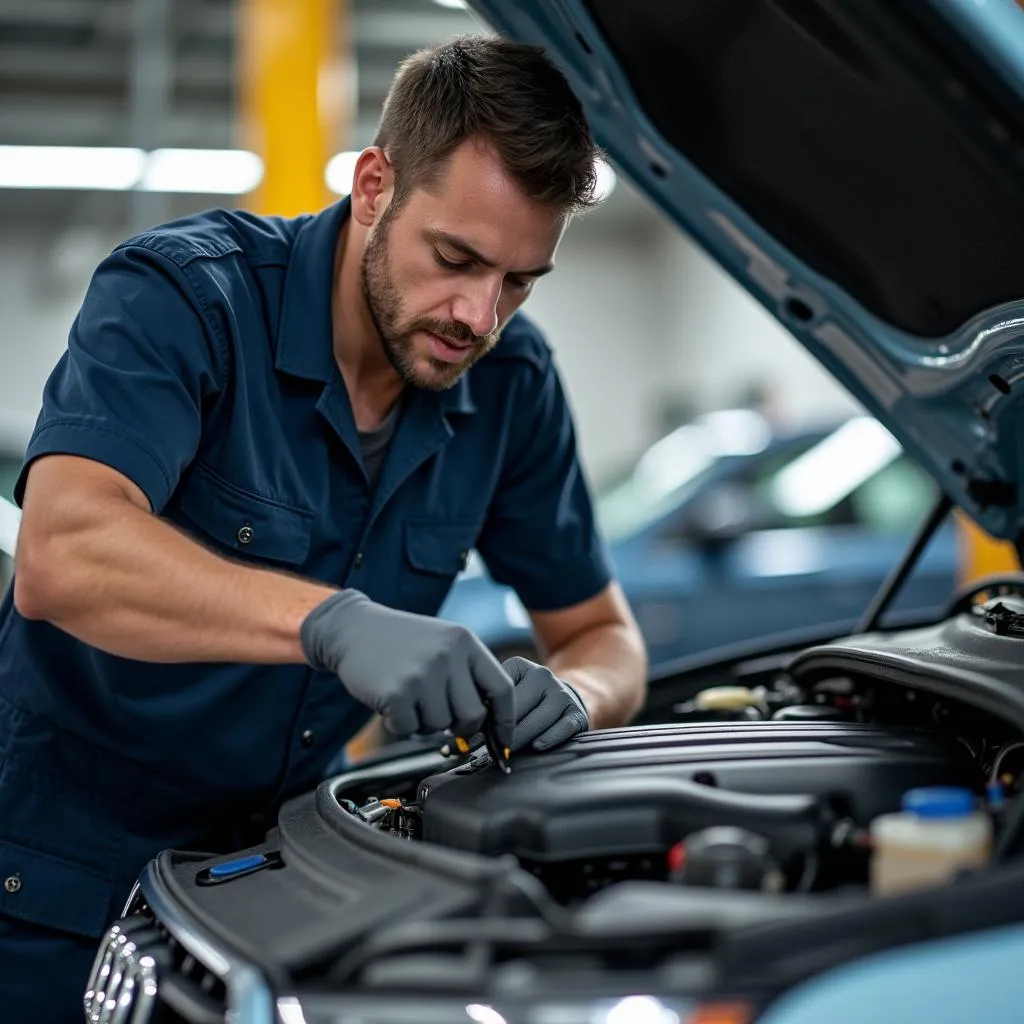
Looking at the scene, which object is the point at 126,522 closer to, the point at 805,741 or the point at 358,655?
the point at 358,655

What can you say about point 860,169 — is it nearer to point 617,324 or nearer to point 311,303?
point 311,303

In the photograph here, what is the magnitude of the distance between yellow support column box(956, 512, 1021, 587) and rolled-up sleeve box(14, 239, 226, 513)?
144 inches

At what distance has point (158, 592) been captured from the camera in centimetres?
136

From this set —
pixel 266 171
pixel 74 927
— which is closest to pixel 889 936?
pixel 74 927

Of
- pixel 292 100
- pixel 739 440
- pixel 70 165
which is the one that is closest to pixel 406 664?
pixel 739 440

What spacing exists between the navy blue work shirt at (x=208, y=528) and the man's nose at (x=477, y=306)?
0.21 m

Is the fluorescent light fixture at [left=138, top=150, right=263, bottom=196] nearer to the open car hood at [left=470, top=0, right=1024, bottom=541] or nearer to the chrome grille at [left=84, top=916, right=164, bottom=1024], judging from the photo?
the open car hood at [left=470, top=0, right=1024, bottom=541]

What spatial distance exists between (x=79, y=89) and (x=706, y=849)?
33.5 feet

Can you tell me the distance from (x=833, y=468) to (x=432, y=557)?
336cm

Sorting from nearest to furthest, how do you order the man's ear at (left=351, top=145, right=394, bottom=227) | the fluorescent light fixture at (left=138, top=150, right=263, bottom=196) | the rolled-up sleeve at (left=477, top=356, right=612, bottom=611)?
the man's ear at (left=351, top=145, right=394, bottom=227)
the rolled-up sleeve at (left=477, top=356, right=612, bottom=611)
the fluorescent light fixture at (left=138, top=150, right=263, bottom=196)

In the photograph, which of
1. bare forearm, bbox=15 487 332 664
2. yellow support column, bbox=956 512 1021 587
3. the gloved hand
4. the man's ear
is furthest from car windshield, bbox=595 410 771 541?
bare forearm, bbox=15 487 332 664

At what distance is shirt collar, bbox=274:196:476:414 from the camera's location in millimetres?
1707

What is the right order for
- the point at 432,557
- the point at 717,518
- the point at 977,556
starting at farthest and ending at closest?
the point at 977,556 < the point at 717,518 < the point at 432,557

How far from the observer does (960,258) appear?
1.60 metres
